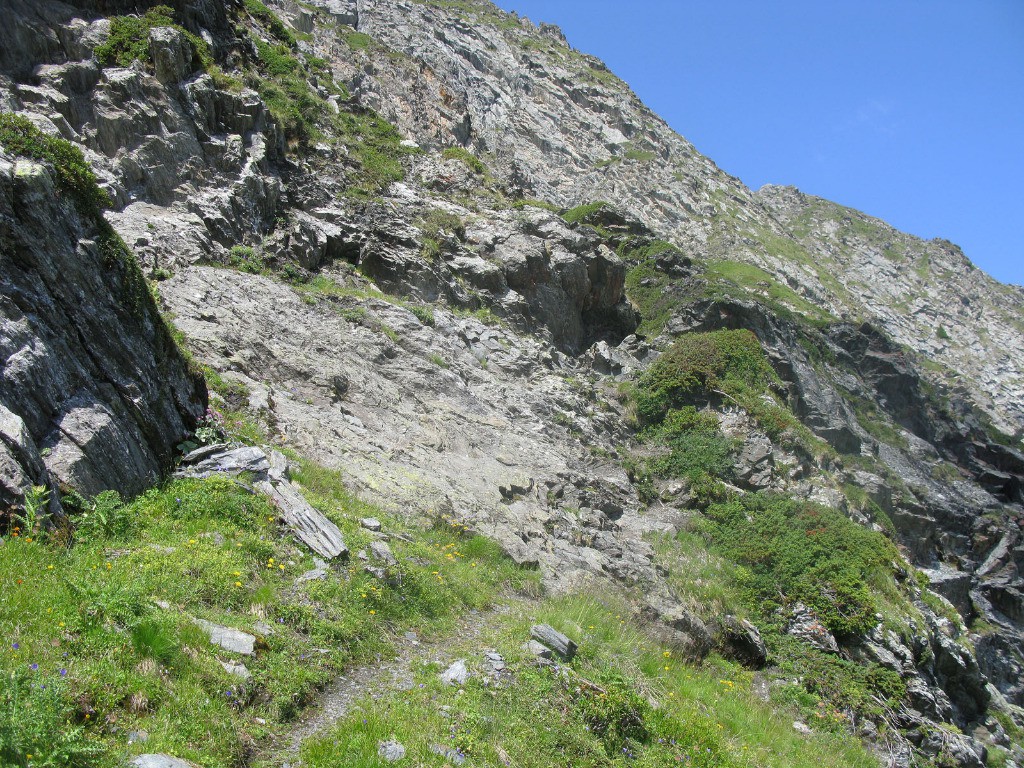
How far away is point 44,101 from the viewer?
14.3 m

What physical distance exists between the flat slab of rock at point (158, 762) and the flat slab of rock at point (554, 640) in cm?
412

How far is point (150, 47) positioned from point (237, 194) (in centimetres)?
446

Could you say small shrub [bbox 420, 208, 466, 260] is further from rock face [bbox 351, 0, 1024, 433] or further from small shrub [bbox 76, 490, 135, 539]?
small shrub [bbox 76, 490, 135, 539]

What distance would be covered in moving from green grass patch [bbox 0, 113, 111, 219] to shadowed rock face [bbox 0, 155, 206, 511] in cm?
18

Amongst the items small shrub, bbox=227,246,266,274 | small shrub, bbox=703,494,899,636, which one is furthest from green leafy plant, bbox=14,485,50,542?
small shrub, bbox=703,494,899,636

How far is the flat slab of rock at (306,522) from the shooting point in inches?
299

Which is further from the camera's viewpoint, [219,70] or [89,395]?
[219,70]

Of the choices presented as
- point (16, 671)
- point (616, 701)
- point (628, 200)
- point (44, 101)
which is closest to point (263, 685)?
A: point (16, 671)

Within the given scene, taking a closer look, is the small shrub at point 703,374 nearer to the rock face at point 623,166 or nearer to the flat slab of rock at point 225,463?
the rock face at point 623,166

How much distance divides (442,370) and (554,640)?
33.2 ft

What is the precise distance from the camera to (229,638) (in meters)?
5.45

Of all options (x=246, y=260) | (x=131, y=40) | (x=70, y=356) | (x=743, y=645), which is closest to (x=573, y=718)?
(x=70, y=356)

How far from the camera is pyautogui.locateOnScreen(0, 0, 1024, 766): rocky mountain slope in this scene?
24.3ft

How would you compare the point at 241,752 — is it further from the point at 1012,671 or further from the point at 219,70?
the point at 1012,671
